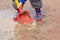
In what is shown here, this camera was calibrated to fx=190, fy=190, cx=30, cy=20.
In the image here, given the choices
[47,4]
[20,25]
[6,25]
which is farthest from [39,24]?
[47,4]

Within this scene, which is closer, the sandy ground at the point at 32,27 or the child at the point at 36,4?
the sandy ground at the point at 32,27

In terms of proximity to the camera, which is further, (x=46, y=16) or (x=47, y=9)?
(x=47, y=9)

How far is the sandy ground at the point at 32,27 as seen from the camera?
2.20m

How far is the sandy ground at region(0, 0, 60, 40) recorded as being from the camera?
86.6 inches

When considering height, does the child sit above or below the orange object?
above

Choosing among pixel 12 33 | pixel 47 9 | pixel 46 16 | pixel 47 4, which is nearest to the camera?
pixel 12 33

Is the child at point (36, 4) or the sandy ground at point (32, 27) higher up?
the child at point (36, 4)

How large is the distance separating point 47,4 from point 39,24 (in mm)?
763

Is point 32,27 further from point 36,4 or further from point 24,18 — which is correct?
point 36,4

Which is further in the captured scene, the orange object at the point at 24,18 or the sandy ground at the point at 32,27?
the orange object at the point at 24,18

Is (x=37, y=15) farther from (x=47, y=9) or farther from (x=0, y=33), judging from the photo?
(x=0, y=33)

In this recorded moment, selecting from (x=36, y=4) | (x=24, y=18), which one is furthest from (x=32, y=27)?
(x=36, y=4)

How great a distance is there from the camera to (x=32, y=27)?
239 centimetres

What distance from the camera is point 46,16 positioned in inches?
105
